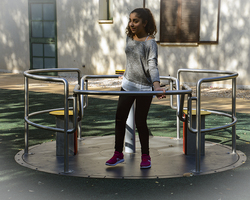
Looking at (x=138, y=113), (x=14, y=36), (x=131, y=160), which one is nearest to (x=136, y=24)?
(x=138, y=113)

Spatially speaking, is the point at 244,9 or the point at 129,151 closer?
the point at 129,151

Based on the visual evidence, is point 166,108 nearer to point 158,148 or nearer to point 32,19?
point 158,148

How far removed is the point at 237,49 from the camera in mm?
12133

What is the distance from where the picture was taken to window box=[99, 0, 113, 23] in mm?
14781

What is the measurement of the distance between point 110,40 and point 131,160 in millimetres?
10311

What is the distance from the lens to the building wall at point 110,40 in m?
12.1

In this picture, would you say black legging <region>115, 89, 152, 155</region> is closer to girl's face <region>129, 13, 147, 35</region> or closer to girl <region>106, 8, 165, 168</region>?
girl <region>106, 8, 165, 168</region>

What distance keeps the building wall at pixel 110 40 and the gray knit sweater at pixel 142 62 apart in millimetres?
8450

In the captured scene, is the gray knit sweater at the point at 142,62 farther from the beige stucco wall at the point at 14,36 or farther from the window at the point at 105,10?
the beige stucco wall at the point at 14,36

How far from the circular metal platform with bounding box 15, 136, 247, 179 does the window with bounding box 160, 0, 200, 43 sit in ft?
25.3

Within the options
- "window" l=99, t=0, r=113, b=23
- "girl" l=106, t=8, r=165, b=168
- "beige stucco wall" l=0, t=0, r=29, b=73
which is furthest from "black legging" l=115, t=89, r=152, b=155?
"beige stucco wall" l=0, t=0, r=29, b=73

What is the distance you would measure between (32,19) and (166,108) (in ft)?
30.2

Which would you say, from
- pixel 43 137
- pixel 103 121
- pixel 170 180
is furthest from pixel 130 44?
pixel 103 121

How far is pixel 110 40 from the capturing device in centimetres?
1464
